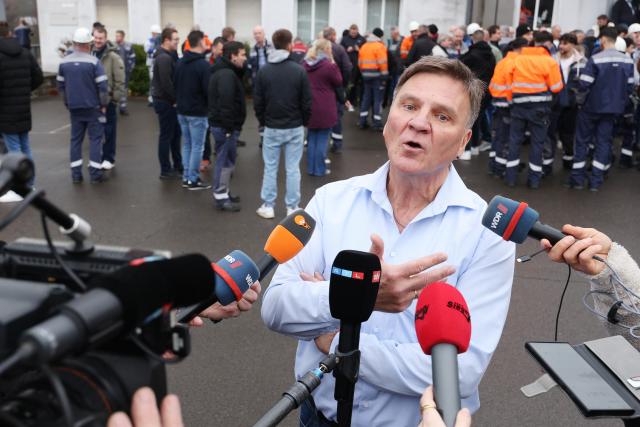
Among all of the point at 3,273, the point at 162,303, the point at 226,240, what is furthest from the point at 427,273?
the point at 226,240

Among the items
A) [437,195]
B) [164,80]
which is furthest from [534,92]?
[437,195]

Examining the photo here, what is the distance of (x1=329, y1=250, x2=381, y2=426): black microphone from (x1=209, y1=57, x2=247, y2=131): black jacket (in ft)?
20.6

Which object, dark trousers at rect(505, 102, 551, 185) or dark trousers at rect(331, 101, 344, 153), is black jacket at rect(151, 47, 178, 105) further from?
dark trousers at rect(505, 102, 551, 185)

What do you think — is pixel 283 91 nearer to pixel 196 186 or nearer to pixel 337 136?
pixel 196 186

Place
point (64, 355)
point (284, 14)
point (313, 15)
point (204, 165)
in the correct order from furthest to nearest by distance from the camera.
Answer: point (313, 15) → point (284, 14) → point (204, 165) → point (64, 355)

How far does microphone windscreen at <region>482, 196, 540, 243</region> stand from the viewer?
218 centimetres

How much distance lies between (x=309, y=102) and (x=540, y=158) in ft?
12.0

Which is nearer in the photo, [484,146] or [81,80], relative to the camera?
[81,80]

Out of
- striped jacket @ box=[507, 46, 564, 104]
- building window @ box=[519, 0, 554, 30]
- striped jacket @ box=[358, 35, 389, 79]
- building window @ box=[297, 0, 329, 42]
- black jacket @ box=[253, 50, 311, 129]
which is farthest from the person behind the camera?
building window @ box=[297, 0, 329, 42]

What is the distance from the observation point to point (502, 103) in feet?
31.5

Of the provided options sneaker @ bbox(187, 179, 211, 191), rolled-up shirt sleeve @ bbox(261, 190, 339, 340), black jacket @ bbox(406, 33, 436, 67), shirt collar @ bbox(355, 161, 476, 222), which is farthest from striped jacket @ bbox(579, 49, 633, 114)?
rolled-up shirt sleeve @ bbox(261, 190, 339, 340)

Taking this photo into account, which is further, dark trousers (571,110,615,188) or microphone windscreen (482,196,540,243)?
dark trousers (571,110,615,188)

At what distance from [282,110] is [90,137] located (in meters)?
3.06

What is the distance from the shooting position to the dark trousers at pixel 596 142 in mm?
9312
